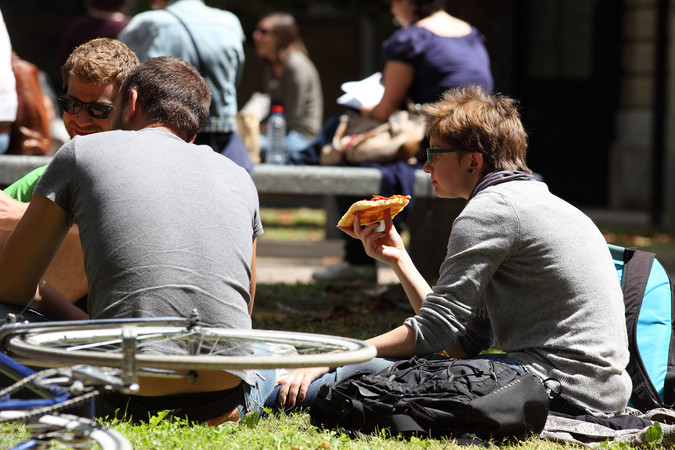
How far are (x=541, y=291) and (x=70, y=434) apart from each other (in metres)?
1.76

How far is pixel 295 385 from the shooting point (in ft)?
11.1

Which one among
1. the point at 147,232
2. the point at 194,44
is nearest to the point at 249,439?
the point at 147,232

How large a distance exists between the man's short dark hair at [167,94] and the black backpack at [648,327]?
176cm

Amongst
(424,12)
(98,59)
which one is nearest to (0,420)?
(98,59)

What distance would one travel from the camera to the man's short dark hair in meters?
2.97

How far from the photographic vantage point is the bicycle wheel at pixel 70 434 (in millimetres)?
1905

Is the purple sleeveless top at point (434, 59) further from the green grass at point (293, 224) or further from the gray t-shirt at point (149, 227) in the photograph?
the green grass at point (293, 224)

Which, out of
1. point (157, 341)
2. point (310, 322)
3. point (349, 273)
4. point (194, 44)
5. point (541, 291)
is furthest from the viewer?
point (349, 273)

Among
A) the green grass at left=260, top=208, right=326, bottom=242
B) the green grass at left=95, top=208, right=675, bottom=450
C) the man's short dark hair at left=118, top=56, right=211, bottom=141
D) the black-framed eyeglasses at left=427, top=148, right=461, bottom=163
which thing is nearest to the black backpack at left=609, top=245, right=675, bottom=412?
the green grass at left=95, top=208, right=675, bottom=450

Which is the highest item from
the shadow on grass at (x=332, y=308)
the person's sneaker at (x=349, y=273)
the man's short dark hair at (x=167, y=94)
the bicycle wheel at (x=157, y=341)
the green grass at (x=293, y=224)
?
the man's short dark hair at (x=167, y=94)

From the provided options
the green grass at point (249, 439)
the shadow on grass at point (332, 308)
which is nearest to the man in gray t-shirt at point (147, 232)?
the green grass at point (249, 439)

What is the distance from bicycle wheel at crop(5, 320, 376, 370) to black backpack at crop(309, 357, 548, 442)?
564 mm

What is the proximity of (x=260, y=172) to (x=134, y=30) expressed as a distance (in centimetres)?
126

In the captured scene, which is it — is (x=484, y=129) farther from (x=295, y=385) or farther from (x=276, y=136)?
(x=276, y=136)
